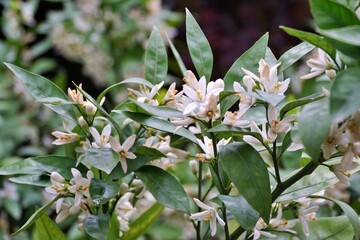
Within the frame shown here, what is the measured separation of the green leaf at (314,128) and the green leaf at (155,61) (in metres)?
0.29

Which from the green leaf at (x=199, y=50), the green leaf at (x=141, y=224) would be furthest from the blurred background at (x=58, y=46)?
the green leaf at (x=199, y=50)

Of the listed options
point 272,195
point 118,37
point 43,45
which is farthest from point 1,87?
point 272,195

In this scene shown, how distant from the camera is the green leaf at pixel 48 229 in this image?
0.75 meters

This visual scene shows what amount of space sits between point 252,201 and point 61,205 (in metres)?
0.25

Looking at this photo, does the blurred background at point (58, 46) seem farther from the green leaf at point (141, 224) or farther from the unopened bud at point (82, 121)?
the unopened bud at point (82, 121)

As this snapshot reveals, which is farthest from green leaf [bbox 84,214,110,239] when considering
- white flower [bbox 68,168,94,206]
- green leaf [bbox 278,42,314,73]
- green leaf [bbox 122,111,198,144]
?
green leaf [bbox 278,42,314,73]

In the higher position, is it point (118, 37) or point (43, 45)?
point (118, 37)

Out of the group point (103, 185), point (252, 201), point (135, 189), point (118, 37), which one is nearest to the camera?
point (252, 201)

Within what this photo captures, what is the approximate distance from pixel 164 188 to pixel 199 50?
158mm

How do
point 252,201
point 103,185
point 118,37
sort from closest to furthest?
point 252,201 → point 103,185 → point 118,37

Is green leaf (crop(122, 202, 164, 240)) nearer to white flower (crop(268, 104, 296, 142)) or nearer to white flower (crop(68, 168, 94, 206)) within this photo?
white flower (crop(68, 168, 94, 206))

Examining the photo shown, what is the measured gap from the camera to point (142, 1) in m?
1.94

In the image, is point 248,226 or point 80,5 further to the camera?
point 80,5

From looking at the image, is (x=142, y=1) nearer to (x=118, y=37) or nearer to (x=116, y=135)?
(x=118, y=37)
